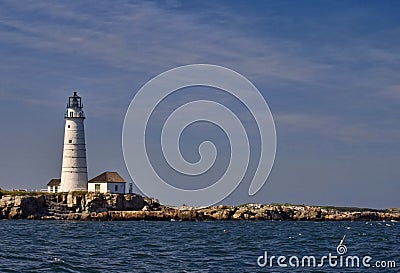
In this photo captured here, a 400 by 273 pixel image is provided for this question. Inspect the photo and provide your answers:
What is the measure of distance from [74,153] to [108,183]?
589cm

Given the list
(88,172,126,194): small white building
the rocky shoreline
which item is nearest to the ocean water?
the rocky shoreline

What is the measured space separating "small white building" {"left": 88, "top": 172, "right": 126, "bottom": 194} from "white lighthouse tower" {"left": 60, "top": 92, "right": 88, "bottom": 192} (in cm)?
124

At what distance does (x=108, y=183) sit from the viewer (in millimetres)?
95125

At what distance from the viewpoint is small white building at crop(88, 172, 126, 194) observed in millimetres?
94625

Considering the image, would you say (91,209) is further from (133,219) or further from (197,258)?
(197,258)

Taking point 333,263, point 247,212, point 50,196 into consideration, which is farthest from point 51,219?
point 333,263

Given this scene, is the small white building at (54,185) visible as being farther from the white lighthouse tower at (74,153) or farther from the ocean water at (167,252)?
the ocean water at (167,252)

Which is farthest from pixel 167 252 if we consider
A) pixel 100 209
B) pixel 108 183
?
pixel 108 183

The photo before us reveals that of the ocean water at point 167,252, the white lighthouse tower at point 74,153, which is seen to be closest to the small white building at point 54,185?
the white lighthouse tower at point 74,153

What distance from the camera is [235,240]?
52.5 metres

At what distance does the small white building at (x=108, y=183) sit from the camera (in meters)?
94.6

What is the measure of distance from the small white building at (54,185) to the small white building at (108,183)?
16.7 feet

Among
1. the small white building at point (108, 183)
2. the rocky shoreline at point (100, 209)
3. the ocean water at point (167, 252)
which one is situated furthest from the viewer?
the small white building at point (108, 183)

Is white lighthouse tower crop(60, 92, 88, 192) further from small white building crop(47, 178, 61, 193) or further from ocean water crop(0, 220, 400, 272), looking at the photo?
ocean water crop(0, 220, 400, 272)
